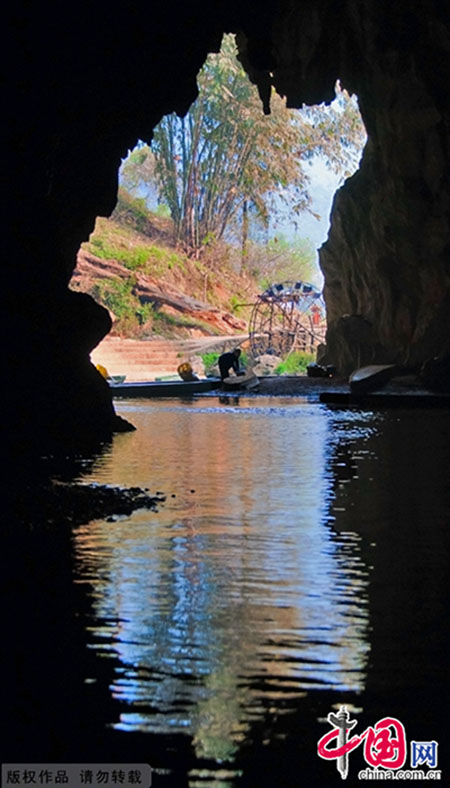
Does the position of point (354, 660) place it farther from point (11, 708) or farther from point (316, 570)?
point (316, 570)

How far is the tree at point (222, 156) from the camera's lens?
194 feet

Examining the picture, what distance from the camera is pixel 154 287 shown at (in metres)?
51.6

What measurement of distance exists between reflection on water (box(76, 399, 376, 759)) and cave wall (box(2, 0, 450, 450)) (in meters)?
2.84

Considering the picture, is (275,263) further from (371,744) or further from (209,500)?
(371,744)

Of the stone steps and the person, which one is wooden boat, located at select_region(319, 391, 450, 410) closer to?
the person

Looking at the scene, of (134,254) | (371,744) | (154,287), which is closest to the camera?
(371,744)

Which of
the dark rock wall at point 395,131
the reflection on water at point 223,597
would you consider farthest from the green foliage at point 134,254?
the reflection on water at point 223,597

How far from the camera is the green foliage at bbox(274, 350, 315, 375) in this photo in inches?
1816

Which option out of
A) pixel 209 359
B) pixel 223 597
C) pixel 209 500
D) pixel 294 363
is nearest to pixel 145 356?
pixel 209 359

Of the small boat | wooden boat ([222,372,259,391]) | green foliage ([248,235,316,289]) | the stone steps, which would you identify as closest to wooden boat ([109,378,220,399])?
wooden boat ([222,372,259,391])

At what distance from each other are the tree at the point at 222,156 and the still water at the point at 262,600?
162ft

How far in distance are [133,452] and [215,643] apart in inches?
326

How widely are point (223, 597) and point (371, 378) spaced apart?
19858 millimetres

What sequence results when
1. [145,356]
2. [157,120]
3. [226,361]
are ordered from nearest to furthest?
[157,120] → [226,361] → [145,356]
